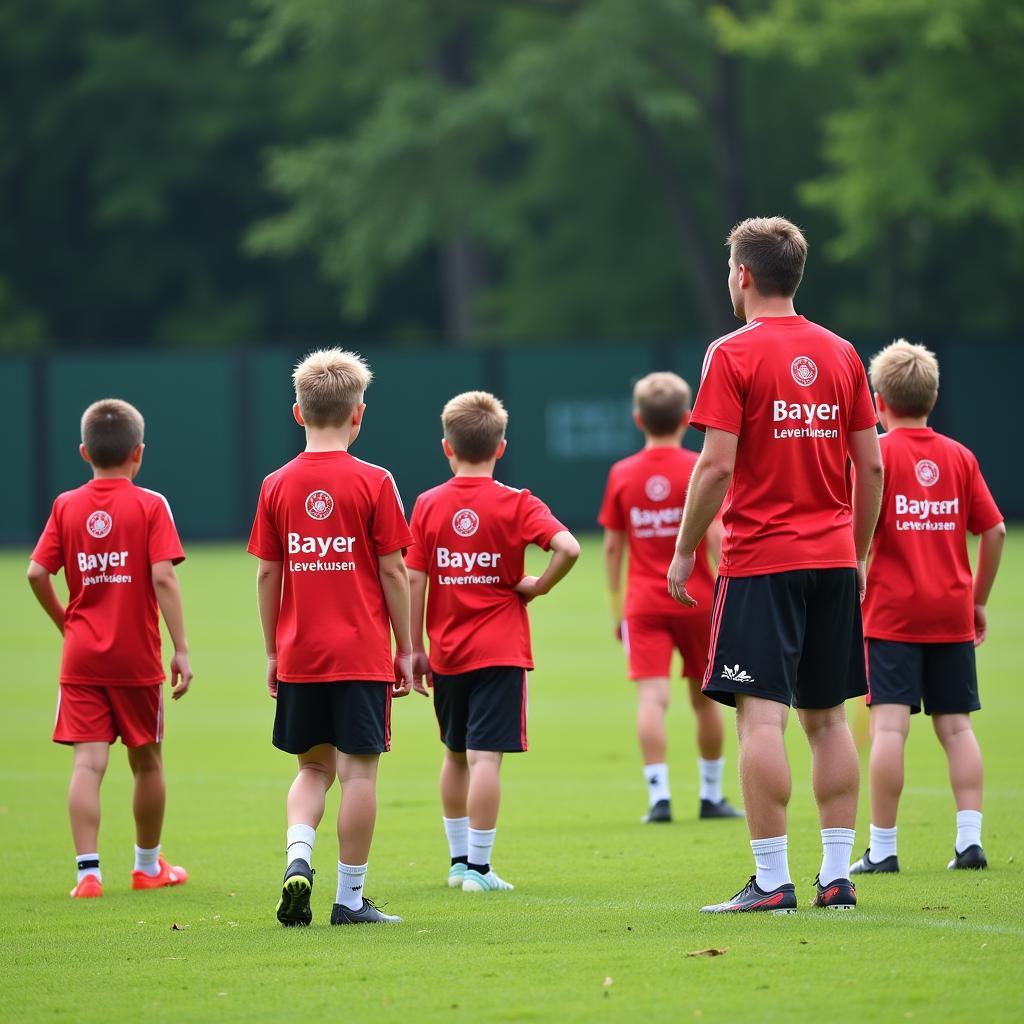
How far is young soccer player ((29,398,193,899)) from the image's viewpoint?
24.1 feet

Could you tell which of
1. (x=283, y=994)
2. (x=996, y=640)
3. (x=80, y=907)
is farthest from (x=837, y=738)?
(x=996, y=640)

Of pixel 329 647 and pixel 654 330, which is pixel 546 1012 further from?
pixel 654 330

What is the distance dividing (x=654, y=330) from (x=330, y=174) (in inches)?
336

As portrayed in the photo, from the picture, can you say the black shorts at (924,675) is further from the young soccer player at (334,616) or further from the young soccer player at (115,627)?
the young soccer player at (115,627)

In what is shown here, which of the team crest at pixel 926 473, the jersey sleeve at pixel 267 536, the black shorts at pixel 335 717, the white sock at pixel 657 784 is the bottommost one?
the white sock at pixel 657 784

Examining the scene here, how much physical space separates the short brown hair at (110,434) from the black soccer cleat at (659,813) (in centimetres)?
303

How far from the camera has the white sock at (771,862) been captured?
6039 millimetres

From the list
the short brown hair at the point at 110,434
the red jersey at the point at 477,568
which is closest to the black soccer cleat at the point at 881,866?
the red jersey at the point at 477,568

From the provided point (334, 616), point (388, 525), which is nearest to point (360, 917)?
point (334, 616)

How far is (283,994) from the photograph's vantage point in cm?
525

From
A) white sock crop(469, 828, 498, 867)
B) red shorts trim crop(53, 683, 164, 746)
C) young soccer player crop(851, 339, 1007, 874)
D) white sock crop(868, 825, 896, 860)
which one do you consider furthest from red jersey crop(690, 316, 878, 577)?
red shorts trim crop(53, 683, 164, 746)

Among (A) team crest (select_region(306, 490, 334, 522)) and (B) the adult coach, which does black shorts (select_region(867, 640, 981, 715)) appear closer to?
(B) the adult coach

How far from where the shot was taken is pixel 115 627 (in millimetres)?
7371

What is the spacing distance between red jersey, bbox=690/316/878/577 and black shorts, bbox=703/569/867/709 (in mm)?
62
